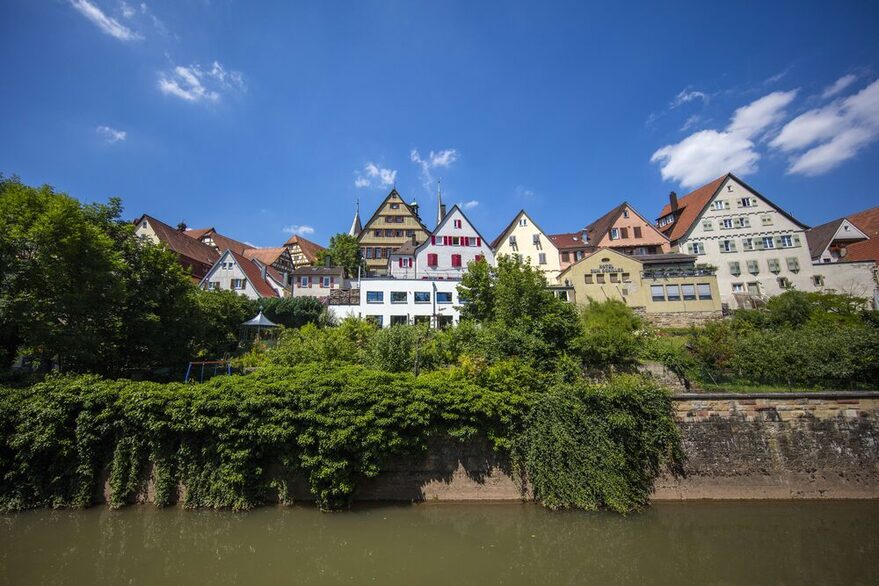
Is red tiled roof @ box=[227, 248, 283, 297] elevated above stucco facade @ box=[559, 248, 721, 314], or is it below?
above

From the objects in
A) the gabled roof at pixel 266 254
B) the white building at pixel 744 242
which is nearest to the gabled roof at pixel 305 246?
the gabled roof at pixel 266 254

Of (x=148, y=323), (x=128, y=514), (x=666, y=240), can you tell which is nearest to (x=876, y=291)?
(x=666, y=240)

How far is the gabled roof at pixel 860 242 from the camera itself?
3422 cm

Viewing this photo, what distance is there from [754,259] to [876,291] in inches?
312

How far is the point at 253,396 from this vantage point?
11.8m

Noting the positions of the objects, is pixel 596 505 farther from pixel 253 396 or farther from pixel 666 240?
pixel 666 240

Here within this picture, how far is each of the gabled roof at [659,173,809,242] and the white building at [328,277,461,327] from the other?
25443 mm

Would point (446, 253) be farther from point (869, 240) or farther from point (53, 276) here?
point (869, 240)

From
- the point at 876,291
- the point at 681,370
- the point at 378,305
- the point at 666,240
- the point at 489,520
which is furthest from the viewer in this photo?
the point at 666,240

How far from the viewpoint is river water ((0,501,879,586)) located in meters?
8.68

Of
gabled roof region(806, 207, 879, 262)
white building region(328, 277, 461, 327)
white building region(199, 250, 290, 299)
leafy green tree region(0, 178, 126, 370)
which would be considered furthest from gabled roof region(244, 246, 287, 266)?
gabled roof region(806, 207, 879, 262)

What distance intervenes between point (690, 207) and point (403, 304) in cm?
3337

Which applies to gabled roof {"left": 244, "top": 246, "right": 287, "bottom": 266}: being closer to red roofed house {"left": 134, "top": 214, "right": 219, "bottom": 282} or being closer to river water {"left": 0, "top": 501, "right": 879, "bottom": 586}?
red roofed house {"left": 134, "top": 214, "right": 219, "bottom": 282}

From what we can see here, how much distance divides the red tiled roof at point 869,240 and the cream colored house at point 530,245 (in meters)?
26.3
